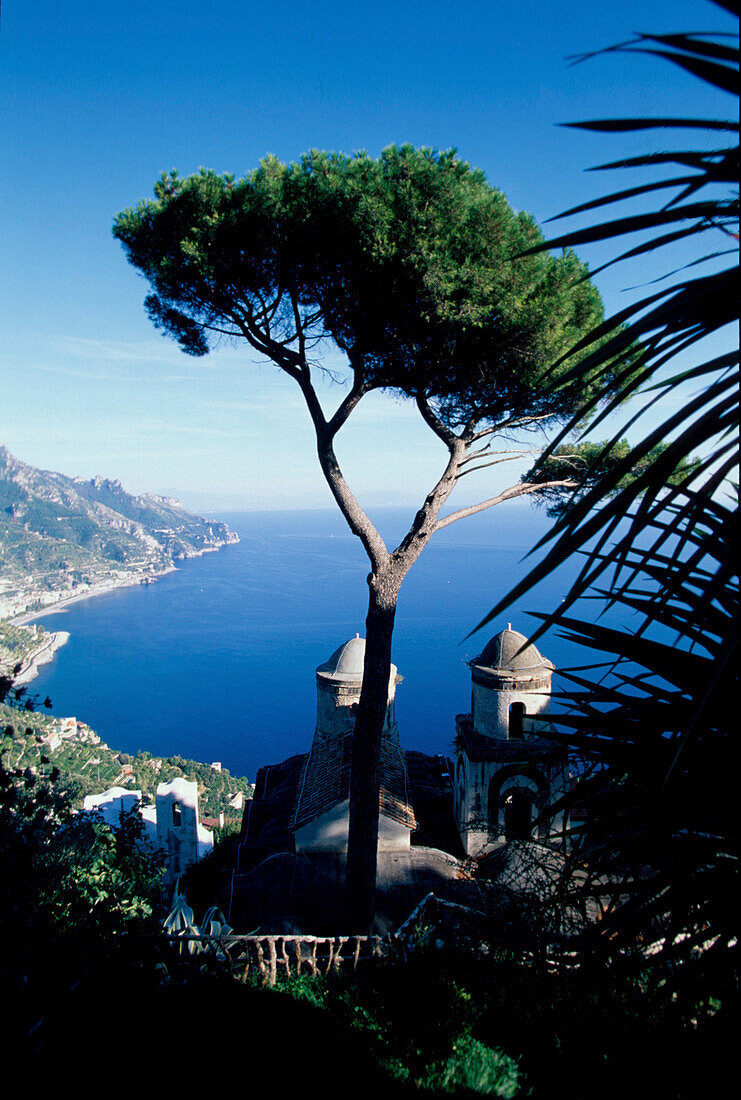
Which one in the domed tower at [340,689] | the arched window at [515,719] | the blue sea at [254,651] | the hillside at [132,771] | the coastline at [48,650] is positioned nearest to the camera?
the arched window at [515,719]

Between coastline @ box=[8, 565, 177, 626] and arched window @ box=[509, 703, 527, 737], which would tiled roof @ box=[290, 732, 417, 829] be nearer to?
arched window @ box=[509, 703, 527, 737]

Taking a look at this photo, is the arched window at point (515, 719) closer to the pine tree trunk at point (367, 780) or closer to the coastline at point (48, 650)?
the pine tree trunk at point (367, 780)

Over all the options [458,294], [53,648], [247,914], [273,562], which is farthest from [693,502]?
[273,562]

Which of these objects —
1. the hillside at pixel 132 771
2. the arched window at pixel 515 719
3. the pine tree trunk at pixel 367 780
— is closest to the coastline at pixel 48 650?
the hillside at pixel 132 771

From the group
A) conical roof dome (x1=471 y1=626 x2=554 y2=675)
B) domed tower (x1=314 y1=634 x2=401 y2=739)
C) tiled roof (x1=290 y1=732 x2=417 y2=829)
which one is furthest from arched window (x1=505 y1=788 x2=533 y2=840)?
domed tower (x1=314 y1=634 x2=401 y2=739)

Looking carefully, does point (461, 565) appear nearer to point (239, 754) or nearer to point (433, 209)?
point (239, 754)

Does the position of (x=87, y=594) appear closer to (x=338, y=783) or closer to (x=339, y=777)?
(x=339, y=777)
